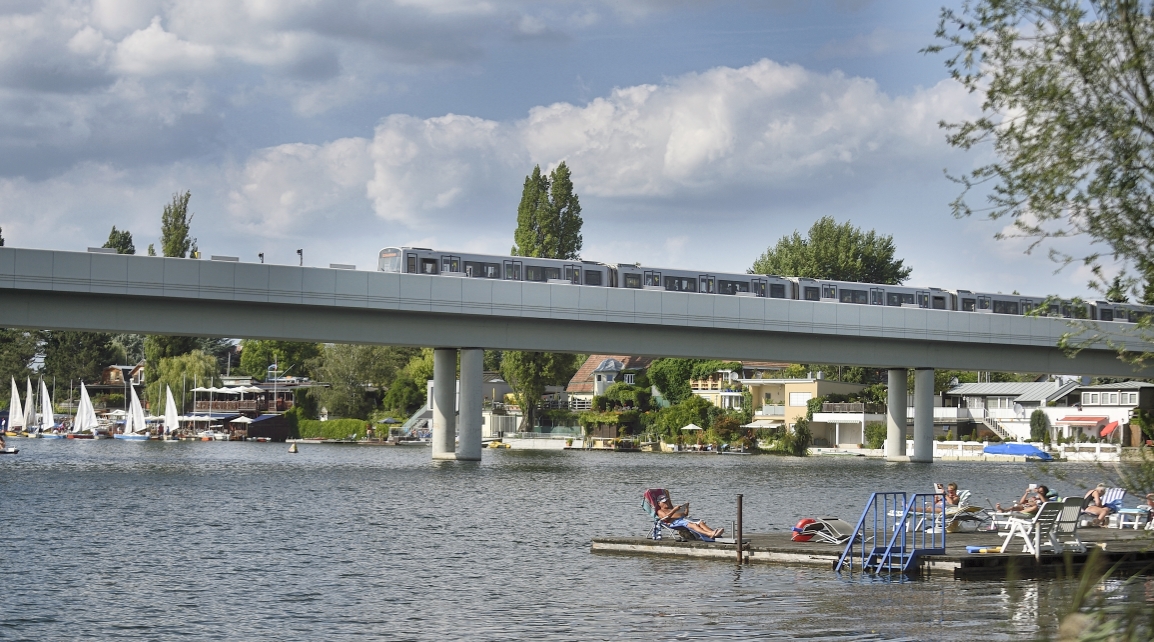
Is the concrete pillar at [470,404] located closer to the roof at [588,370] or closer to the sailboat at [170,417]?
the sailboat at [170,417]

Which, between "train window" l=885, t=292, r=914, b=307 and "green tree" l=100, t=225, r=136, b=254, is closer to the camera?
"train window" l=885, t=292, r=914, b=307

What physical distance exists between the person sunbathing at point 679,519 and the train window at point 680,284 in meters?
42.3

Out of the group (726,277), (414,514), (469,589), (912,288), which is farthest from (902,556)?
(912,288)

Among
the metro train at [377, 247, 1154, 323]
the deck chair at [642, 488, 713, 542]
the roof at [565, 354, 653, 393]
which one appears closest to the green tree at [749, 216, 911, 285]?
the roof at [565, 354, 653, 393]

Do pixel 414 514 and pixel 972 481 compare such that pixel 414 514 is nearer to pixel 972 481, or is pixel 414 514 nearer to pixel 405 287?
pixel 405 287

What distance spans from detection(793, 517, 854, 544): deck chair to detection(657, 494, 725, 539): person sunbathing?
1.87m

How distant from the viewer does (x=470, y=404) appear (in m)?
64.5

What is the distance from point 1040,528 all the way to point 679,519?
7.86 metres

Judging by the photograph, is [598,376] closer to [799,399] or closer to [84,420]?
[799,399]

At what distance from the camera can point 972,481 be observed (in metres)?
58.6

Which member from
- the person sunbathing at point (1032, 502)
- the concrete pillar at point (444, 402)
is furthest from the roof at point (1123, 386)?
the person sunbathing at point (1032, 502)

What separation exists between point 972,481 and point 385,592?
42.0 m

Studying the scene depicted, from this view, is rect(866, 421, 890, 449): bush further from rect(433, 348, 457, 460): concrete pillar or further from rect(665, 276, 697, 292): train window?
rect(433, 348, 457, 460): concrete pillar

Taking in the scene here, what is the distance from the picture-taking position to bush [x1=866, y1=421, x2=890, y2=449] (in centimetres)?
10031
